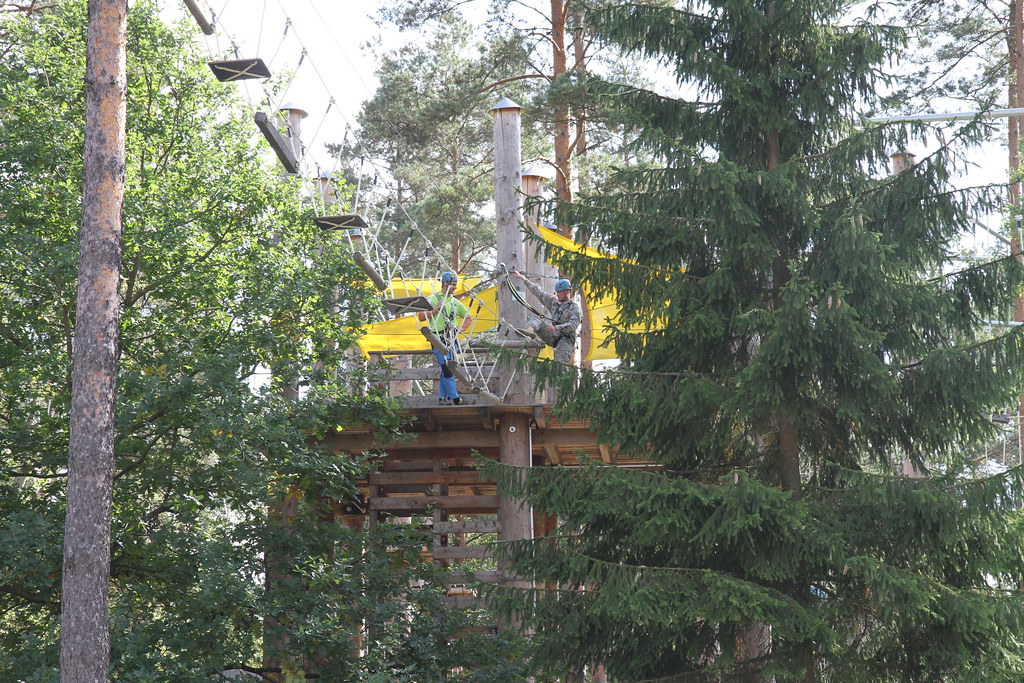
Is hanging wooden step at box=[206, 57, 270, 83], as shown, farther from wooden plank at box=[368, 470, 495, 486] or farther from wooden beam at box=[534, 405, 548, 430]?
wooden plank at box=[368, 470, 495, 486]

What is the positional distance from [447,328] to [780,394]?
3593 mm

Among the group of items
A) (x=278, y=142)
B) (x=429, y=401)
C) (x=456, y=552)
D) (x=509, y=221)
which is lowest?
(x=456, y=552)

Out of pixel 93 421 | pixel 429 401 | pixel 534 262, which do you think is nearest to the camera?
pixel 93 421

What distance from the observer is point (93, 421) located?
27.7 ft

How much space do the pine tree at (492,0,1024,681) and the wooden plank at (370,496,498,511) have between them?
3.71 meters

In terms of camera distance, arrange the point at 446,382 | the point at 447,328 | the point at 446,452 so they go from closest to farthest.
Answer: the point at 447,328 → the point at 446,382 → the point at 446,452

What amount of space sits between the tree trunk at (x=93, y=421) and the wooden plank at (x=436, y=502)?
3.69 meters

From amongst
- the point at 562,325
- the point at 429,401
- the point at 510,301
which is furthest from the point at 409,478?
the point at 562,325

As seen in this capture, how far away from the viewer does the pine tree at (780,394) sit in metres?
6.85

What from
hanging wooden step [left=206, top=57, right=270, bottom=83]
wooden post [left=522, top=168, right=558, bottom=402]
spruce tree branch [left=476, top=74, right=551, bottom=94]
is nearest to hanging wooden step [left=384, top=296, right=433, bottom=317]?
wooden post [left=522, top=168, right=558, bottom=402]

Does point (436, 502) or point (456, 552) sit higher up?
point (436, 502)

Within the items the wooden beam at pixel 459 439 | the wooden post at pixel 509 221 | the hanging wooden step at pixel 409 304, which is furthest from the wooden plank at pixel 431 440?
the hanging wooden step at pixel 409 304

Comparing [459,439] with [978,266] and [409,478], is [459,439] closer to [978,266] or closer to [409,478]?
[409,478]

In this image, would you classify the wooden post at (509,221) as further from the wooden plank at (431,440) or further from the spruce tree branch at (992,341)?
the spruce tree branch at (992,341)
